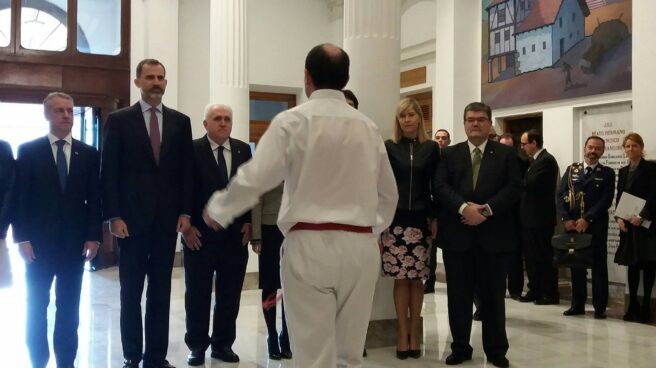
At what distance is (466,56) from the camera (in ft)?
30.5

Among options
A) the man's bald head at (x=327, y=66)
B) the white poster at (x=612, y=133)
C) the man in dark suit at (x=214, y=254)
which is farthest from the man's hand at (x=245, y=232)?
the white poster at (x=612, y=133)

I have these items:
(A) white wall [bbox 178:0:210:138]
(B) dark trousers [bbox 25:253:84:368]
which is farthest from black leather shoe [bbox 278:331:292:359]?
(A) white wall [bbox 178:0:210:138]

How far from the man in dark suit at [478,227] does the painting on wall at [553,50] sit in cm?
357

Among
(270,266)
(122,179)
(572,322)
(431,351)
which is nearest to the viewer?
(122,179)

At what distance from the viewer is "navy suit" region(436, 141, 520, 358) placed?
14.3ft

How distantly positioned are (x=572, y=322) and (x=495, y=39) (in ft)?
14.5

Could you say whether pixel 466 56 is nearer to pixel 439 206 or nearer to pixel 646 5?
pixel 646 5

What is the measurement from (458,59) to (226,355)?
6.14 m

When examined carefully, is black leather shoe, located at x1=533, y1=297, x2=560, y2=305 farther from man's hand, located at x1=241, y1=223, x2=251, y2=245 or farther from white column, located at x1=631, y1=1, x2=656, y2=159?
man's hand, located at x1=241, y1=223, x2=251, y2=245

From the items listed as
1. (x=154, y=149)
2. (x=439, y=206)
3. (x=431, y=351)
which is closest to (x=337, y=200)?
(x=154, y=149)

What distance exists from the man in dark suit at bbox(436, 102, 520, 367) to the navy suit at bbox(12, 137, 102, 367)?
224cm

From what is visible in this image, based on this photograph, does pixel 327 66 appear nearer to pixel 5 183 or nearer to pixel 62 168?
pixel 62 168

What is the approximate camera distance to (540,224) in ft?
23.0

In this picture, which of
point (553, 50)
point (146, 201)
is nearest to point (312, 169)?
point (146, 201)
